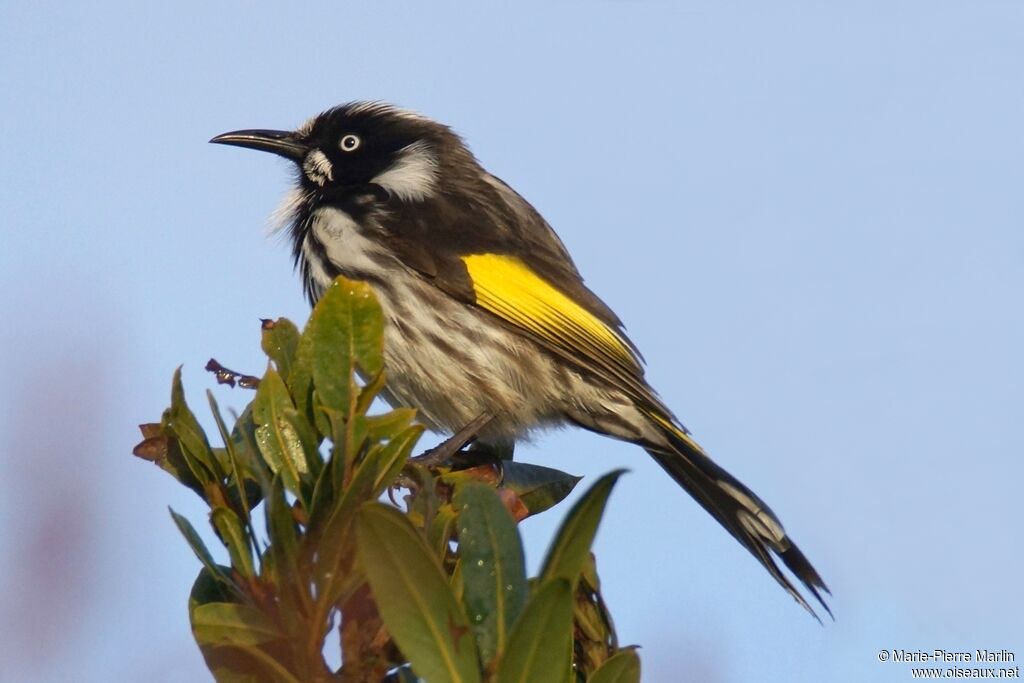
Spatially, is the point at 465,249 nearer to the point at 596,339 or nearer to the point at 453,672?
the point at 596,339

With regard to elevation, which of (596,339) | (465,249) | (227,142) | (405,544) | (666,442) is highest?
(227,142)

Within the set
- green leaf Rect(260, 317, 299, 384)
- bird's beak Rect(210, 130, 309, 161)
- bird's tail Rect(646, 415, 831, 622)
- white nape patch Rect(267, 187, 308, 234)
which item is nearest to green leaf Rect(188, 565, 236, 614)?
green leaf Rect(260, 317, 299, 384)

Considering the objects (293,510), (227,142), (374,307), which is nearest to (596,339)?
(227,142)

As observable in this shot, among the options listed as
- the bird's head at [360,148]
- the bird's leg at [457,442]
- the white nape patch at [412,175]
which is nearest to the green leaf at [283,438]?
the bird's leg at [457,442]

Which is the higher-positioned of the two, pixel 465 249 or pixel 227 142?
pixel 227 142

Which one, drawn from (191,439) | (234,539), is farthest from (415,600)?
(191,439)

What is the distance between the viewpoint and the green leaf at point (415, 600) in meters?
2.00

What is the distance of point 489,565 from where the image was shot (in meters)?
2.24

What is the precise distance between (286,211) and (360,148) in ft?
1.94

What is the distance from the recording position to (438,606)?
6.76ft

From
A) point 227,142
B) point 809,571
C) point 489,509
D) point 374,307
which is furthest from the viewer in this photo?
point 227,142

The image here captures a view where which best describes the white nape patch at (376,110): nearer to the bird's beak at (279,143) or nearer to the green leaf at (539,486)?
the bird's beak at (279,143)

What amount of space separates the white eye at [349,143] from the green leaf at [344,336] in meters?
3.72

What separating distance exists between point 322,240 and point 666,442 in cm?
175
